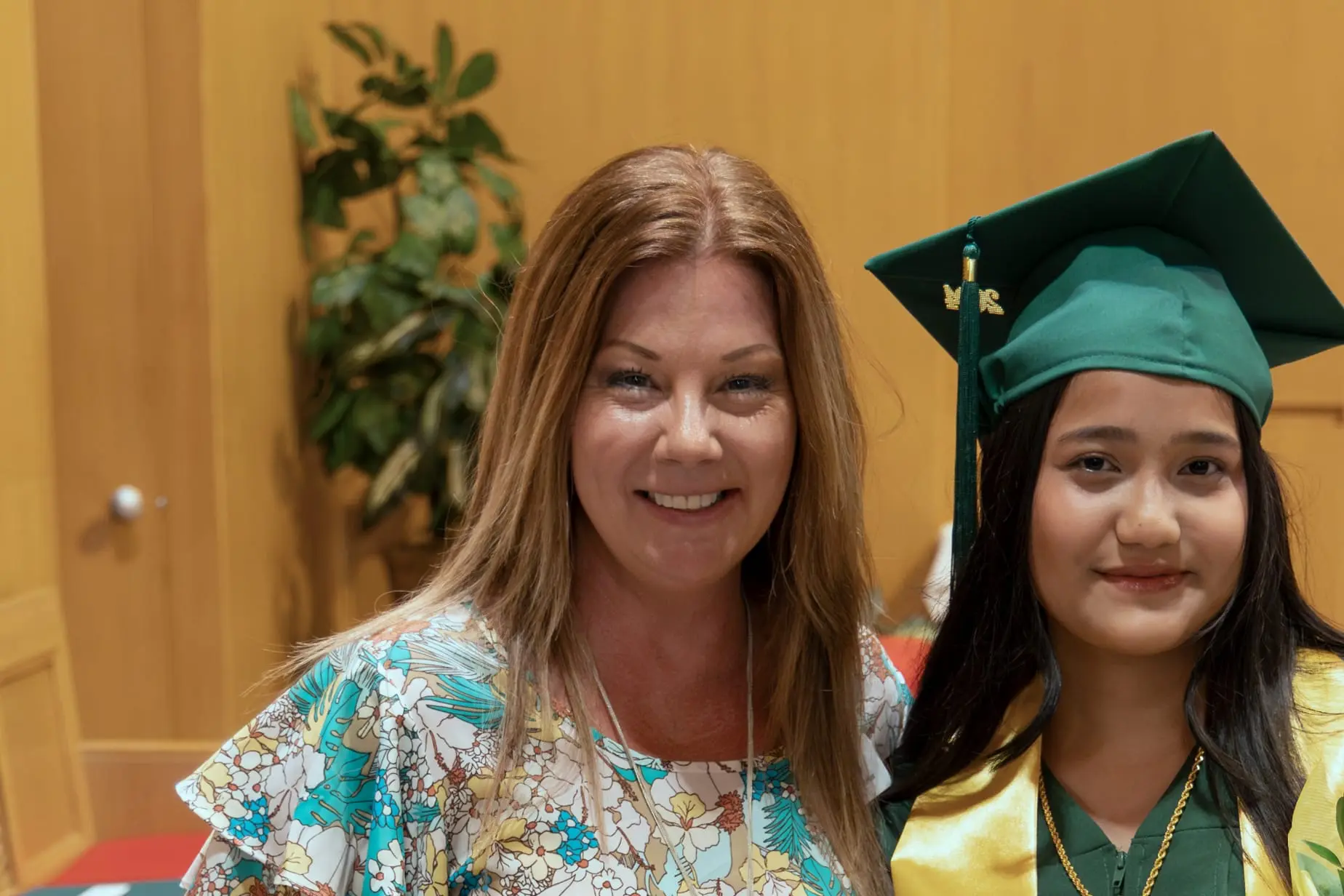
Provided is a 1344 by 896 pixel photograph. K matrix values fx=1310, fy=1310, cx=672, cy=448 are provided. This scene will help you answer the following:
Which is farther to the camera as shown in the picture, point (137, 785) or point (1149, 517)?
point (137, 785)

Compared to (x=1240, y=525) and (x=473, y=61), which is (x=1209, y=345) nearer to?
(x=1240, y=525)

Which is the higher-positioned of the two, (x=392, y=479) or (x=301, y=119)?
(x=301, y=119)

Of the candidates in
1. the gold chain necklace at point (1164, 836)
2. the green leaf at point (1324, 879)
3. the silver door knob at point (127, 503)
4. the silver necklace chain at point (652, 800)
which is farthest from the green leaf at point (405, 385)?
the green leaf at point (1324, 879)

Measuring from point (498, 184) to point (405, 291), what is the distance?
14.5 inches

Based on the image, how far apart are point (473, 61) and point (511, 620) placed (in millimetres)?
2324

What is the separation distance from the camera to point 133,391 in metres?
2.60

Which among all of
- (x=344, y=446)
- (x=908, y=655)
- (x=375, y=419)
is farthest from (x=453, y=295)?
(x=908, y=655)

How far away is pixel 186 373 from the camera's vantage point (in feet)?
9.05

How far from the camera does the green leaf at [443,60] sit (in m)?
3.35

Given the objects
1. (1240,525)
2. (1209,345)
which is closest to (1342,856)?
(1240,525)

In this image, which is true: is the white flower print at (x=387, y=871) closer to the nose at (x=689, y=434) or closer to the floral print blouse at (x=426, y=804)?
the floral print blouse at (x=426, y=804)

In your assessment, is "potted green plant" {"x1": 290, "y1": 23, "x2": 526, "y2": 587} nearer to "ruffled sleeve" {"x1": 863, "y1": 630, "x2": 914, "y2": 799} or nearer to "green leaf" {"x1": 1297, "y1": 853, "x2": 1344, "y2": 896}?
"ruffled sleeve" {"x1": 863, "y1": 630, "x2": 914, "y2": 799}

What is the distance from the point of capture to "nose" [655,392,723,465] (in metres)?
1.26

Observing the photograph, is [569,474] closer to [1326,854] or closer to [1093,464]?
[1093,464]
